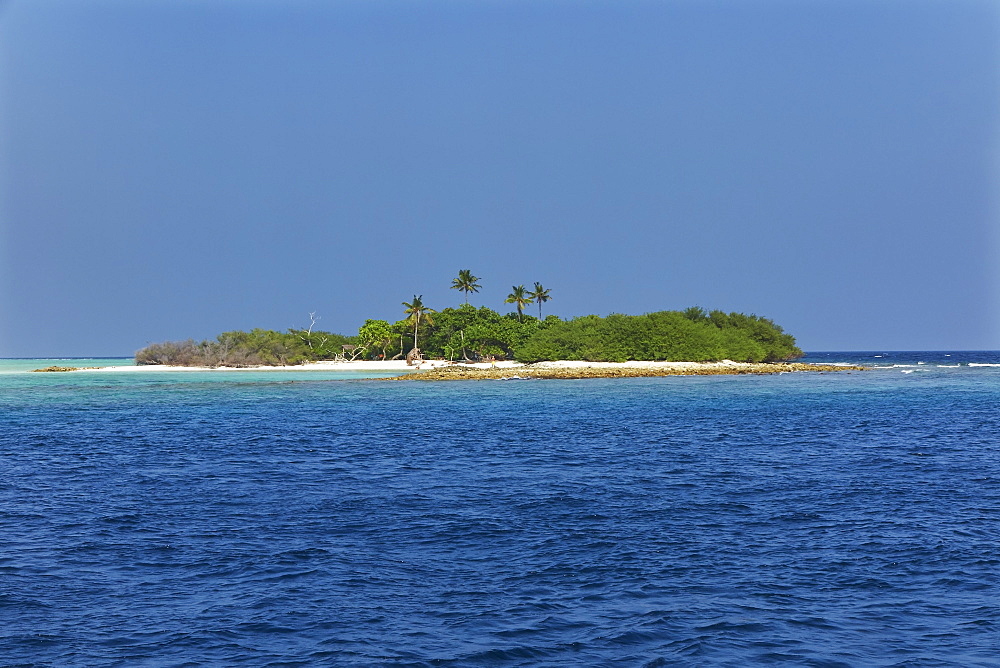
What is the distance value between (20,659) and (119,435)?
25262 millimetres

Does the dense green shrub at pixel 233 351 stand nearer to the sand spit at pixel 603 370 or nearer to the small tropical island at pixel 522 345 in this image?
the small tropical island at pixel 522 345

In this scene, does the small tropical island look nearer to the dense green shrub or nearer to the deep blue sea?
the dense green shrub

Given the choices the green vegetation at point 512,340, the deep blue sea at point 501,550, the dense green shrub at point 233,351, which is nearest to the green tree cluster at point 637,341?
the green vegetation at point 512,340

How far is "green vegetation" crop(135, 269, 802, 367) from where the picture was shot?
100m

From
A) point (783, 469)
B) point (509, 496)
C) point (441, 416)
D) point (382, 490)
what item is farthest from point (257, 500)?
point (441, 416)

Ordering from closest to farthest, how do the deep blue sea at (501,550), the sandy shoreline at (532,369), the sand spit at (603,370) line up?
the deep blue sea at (501,550), the sand spit at (603,370), the sandy shoreline at (532,369)

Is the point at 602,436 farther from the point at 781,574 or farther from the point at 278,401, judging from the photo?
the point at 278,401

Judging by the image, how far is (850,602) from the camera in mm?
10844

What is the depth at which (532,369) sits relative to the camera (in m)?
93.8

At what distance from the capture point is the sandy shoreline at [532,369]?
83438 millimetres

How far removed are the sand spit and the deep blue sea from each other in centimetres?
5060

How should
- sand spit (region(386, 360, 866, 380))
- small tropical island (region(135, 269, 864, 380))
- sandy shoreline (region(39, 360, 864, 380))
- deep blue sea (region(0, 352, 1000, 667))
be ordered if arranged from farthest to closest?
small tropical island (region(135, 269, 864, 380)), sandy shoreline (region(39, 360, 864, 380)), sand spit (region(386, 360, 866, 380)), deep blue sea (region(0, 352, 1000, 667))

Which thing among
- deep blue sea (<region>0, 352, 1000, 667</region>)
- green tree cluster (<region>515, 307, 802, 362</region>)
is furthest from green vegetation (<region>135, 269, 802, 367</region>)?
deep blue sea (<region>0, 352, 1000, 667</region>)

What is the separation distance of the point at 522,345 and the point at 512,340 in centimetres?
156
